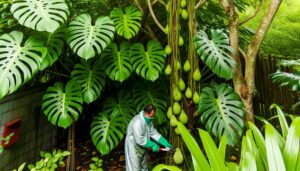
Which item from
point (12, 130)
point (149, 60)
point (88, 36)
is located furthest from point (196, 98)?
point (12, 130)

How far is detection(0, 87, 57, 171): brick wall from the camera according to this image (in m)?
2.59

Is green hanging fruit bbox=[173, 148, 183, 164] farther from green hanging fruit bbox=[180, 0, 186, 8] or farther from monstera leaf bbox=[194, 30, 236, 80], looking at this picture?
green hanging fruit bbox=[180, 0, 186, 8]

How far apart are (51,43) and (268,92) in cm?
299

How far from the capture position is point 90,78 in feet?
8.66

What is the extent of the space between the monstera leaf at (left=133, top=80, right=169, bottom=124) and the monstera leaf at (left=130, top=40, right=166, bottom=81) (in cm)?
44

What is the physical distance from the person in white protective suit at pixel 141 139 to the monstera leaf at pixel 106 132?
0.72 ft

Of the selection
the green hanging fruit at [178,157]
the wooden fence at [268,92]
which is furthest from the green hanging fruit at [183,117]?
the wooden fence at [268,92]

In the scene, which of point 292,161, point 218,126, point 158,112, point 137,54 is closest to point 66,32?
point 137,54

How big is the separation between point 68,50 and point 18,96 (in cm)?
87

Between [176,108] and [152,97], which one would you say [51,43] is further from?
[176,108]

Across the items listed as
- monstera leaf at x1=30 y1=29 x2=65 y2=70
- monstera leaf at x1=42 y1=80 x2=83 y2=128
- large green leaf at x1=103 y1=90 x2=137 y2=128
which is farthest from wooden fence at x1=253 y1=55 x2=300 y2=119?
monstera leaf at x1=30 y1=29 x2=65 y2=70

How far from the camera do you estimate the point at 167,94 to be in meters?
3.09

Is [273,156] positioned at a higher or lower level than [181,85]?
lower

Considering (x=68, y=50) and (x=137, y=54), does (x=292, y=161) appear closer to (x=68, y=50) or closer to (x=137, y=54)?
(x=137, y=54)
